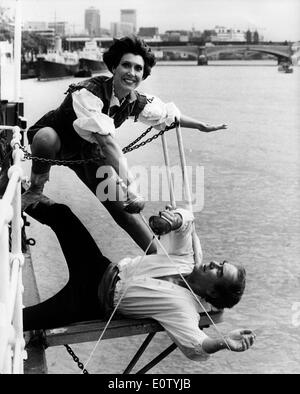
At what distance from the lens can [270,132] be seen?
74.4ft

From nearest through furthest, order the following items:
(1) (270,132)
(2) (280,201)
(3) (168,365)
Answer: (3) (168,365), (2) (280,201), (1) (270,132)

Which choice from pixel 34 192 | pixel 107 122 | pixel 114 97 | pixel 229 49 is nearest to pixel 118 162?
pixel 107 122

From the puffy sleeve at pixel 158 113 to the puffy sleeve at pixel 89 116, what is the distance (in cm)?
46

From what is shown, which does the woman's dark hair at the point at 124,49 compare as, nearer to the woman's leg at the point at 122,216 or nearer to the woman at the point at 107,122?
the woman at the point at 107,122

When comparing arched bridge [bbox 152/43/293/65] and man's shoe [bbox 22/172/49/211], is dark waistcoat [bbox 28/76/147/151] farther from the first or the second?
arched bridge [bbox 152/43/293/65]

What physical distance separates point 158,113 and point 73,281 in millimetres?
1231

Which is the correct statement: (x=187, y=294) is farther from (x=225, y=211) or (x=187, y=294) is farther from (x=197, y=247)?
(x=225, y=211)

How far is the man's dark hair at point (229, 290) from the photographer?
337 centimetres

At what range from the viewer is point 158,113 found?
14.6 ft

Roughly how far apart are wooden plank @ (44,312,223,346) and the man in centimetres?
4

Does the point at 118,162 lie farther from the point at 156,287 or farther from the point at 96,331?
the point at 96,331

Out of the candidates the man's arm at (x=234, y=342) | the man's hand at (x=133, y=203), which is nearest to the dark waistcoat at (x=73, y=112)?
the man's hand at (x=133, y=203)
